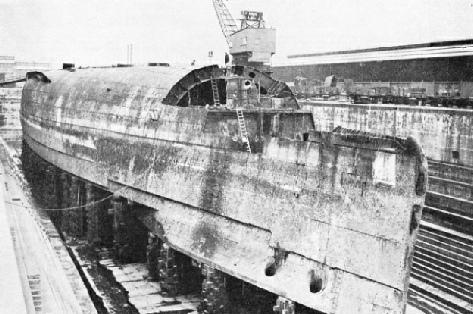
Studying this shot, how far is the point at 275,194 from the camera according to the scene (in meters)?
15.5

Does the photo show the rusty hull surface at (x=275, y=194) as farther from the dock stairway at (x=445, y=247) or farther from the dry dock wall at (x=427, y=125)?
the dry dock wall at (x=427, y=125)

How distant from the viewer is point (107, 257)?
910 inches

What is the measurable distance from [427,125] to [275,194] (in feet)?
31.3

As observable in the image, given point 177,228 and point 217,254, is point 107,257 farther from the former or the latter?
point 217,254

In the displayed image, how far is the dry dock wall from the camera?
1892cm

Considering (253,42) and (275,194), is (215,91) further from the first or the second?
(253,42)

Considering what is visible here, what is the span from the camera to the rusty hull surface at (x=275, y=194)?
12.9 m

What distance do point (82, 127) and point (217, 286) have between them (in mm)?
15050

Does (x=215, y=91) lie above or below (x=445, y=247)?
above

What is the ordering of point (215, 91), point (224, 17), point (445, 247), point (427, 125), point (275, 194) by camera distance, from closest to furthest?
point (275, 194) → point (445, 247) → point (427, 125) → point (215, 91) → point (224, 17)

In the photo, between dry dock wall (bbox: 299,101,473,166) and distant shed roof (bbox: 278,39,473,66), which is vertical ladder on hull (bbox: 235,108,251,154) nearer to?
dry dock wall (bbox: 299,101,473,166)

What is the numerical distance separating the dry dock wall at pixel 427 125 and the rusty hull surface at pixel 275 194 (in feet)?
19.2

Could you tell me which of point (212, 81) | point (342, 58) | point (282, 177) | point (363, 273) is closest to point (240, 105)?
point (212, 81)

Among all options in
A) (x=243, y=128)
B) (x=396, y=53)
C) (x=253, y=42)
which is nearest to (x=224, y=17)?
(x=253, y=42)
